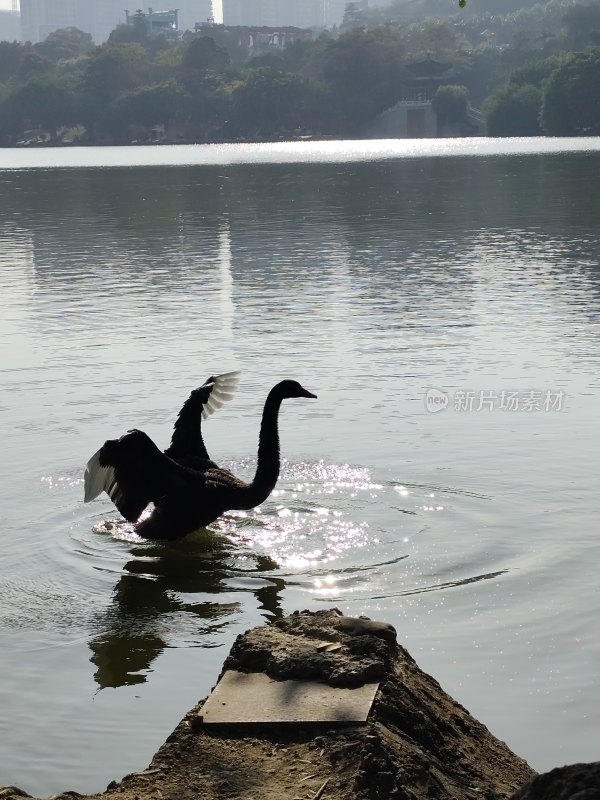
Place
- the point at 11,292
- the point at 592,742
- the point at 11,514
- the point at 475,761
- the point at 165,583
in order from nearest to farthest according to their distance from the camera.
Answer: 1. the point at 475,761
2. the point at 592,742
3. the point at 165,583
4. the point at 11,514
5. the point at 11,292

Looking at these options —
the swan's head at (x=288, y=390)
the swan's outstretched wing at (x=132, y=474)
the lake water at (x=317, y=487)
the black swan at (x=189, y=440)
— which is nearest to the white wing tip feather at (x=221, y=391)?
the black swan at (x=189, y=440)

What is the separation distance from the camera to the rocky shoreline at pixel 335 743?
4.23 meters

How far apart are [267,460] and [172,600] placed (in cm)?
121

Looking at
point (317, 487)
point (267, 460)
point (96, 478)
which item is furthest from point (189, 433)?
point (317, 487)

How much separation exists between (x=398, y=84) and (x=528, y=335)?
166 meters

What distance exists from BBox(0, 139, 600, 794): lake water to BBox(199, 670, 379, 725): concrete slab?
713 mm

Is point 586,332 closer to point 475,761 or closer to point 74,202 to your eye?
point 475,761

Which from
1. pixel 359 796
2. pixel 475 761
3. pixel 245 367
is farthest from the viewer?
pixel 245 367

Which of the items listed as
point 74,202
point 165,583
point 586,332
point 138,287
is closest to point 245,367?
point 586,332

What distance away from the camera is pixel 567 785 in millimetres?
3580

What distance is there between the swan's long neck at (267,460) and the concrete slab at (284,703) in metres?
3.35

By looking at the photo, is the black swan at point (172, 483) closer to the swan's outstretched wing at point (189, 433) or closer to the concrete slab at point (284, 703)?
the swan's outstretched wing at point (189, 433)

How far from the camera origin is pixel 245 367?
14.0 m

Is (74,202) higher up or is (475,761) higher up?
(475,761)
